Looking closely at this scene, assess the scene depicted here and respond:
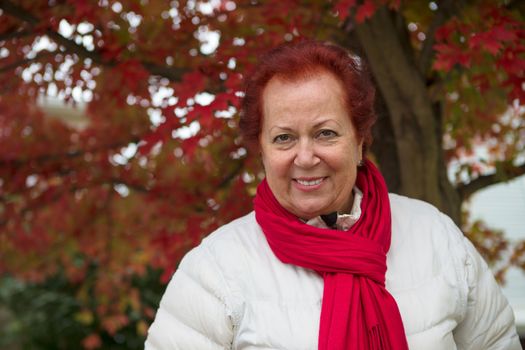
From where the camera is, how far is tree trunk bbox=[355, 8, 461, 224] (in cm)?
347

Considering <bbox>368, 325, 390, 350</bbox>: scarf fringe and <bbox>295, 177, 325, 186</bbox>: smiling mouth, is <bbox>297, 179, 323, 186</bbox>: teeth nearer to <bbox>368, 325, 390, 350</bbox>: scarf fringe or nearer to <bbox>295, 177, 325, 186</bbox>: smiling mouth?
<bbox>295, 177, 325, 186</bbox>: smiling mouth

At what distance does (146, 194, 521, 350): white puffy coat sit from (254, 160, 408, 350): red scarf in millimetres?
47

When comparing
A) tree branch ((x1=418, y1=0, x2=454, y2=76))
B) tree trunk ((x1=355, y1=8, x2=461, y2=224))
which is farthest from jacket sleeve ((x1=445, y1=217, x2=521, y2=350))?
tree branch ((x1=418, y1=0, x2=454, y2=76))

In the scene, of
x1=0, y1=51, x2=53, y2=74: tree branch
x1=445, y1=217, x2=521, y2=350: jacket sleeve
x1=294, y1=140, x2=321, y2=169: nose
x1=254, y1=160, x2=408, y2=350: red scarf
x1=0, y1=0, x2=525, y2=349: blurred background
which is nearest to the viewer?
x1=254, y1=160, x2=408, y2=350: red scarf

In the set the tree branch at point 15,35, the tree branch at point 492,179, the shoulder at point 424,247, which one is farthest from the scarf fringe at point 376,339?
the tree branch at point 15,35

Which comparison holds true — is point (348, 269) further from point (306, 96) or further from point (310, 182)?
point (306, 96)

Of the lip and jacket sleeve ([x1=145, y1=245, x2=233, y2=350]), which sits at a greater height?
the lip

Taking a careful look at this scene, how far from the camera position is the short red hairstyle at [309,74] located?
2.16 meters

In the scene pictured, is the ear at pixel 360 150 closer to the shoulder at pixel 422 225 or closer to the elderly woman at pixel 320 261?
the elderly woman at pixel 320 261

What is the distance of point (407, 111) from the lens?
11.5 ft

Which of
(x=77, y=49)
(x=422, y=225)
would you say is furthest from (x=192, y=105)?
(x=422, y=225)

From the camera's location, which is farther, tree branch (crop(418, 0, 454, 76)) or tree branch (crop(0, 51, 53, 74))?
tree branch (crop(0, 51, 53, 74))

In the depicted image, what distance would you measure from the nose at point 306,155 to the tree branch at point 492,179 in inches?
74.1

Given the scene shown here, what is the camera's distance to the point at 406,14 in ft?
11.9
